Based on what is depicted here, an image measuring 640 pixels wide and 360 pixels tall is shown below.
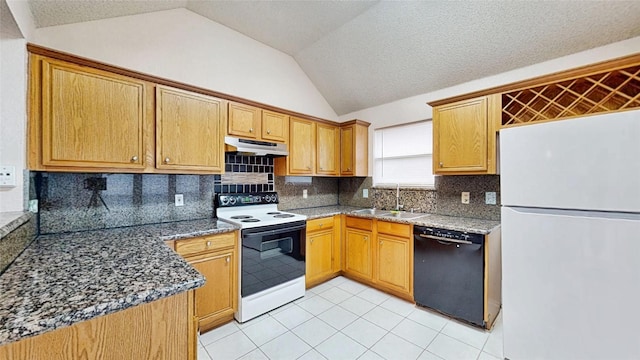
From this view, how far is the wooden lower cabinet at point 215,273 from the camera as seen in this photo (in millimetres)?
2055

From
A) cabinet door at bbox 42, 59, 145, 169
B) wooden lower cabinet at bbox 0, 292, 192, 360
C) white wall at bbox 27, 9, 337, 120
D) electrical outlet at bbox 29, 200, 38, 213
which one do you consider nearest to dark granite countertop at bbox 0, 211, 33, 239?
electrical outlet at bbox 29, 200, 38, 213

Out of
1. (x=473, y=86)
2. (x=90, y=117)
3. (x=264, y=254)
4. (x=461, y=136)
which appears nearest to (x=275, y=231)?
(x=264, y=254)

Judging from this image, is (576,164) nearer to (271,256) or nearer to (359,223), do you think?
(359,223)

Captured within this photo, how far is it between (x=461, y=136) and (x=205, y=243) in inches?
102

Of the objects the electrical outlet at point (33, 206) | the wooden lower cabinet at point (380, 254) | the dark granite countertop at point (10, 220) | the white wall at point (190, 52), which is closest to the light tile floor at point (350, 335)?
the wooden lower cabinet at point (380, 254)

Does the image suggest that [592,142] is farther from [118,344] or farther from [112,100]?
[112,100]

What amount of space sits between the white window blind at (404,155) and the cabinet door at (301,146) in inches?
39.4

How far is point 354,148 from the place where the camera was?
3604 mm

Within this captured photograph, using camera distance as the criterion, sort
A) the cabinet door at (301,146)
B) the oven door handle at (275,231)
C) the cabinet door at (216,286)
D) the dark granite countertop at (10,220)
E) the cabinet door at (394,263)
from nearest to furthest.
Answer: the dark granite countertop at (10,220) → the cabinet door at (216,286) → the oven door handle at (275,231) → the cabinet door at (394,263) → the cabinet door at (301,146)

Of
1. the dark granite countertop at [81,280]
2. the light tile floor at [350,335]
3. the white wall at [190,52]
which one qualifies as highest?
the white wall at [190,52]

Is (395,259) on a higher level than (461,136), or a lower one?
lower

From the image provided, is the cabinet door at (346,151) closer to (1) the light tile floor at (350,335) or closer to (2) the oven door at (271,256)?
(2) the oven door at (271,256)

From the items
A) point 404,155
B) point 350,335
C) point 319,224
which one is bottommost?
point 350,335

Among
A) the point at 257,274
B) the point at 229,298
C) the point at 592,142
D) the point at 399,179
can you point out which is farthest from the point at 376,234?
the point at 592,142
